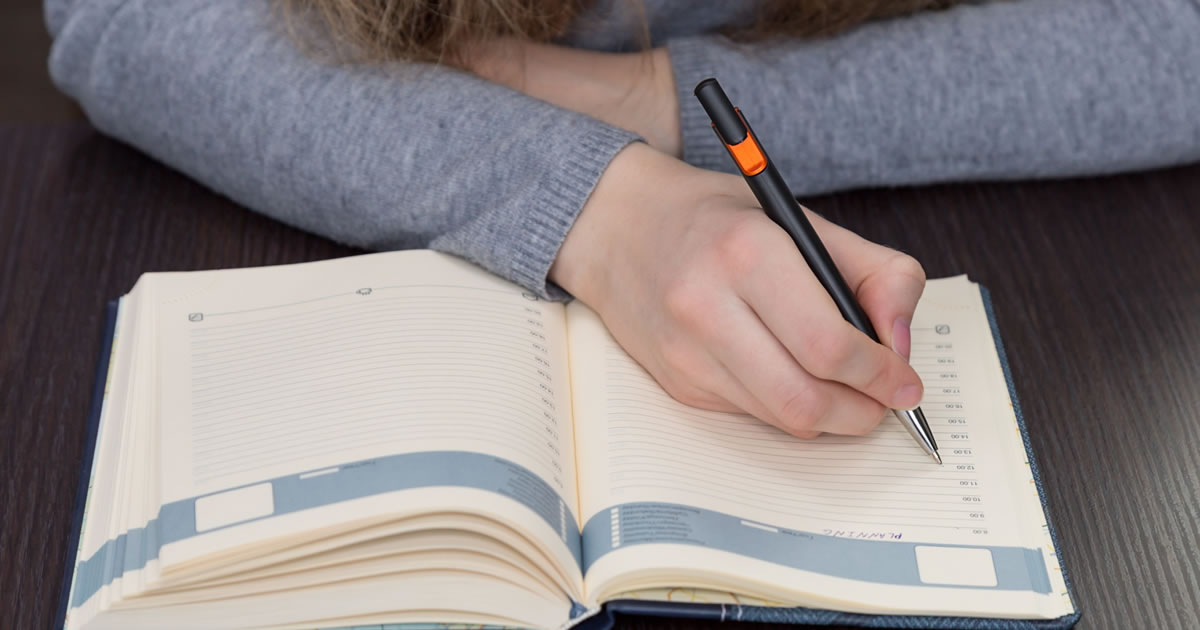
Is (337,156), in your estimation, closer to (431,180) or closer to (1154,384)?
(431,180)

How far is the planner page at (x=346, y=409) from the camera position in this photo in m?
0.46

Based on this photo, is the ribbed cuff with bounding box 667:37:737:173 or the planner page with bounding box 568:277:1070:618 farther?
the ribbed cuff with bounding box 667:37:737:173

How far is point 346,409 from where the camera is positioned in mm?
507

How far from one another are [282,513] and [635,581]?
165 mm

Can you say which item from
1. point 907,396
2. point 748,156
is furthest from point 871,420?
point 748,156

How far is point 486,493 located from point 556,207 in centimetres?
20

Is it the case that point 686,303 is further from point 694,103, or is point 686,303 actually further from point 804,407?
point 694,103

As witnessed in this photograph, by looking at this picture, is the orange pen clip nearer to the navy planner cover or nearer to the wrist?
the wrist

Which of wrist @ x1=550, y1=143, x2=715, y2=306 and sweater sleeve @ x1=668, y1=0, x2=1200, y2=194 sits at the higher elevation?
sweater sleeve @ x1=668, y1=0, x2=1200, y2=194

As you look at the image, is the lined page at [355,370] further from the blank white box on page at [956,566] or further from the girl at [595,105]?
the blank white box on page at [956,566]

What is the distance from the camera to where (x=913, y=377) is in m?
0.51

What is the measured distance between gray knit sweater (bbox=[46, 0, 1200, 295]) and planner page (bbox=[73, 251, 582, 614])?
0.27 ft

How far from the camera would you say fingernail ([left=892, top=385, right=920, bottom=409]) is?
0.51 metres

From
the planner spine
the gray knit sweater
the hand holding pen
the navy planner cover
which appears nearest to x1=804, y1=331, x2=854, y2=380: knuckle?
the hand holding pen
